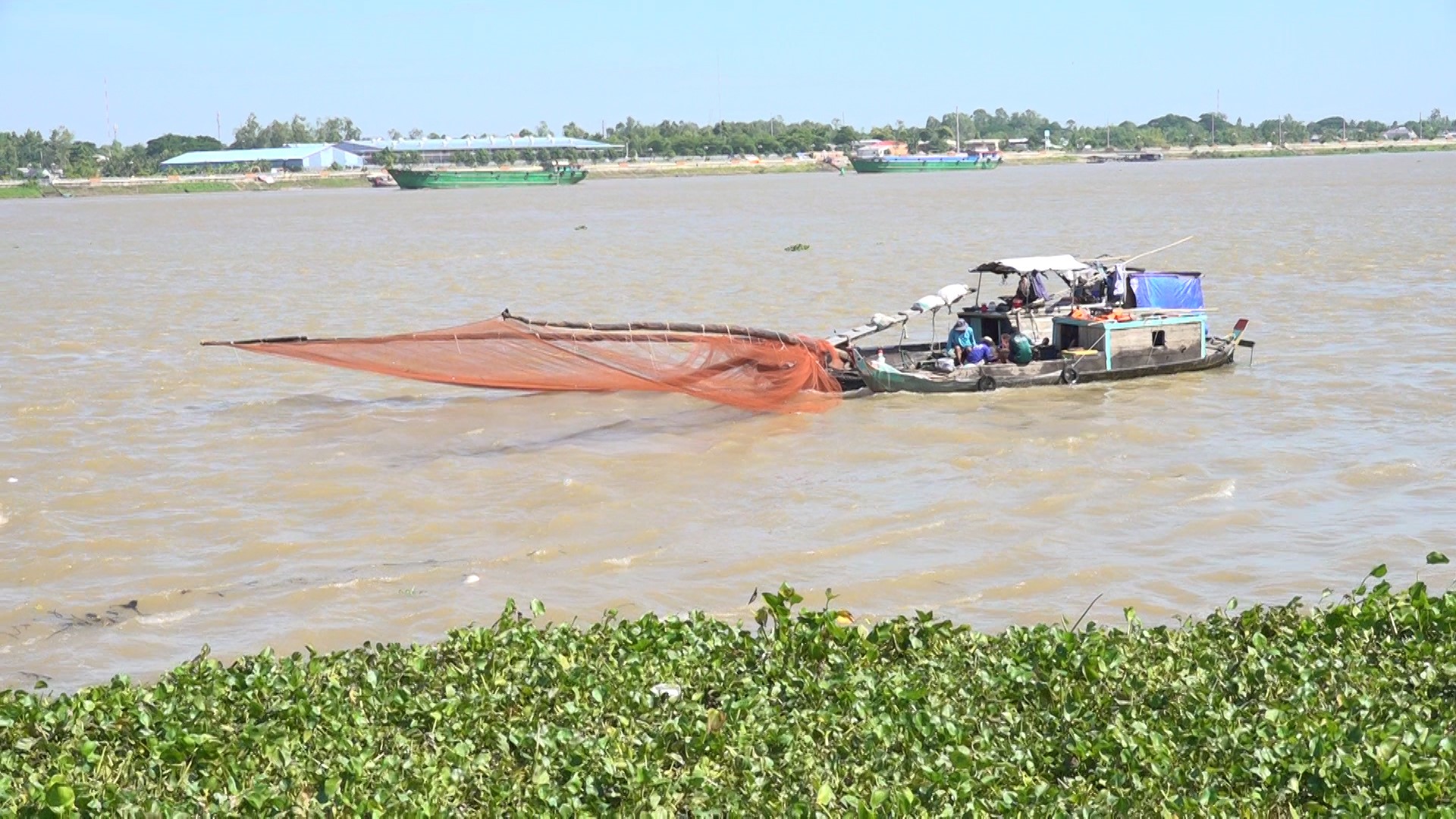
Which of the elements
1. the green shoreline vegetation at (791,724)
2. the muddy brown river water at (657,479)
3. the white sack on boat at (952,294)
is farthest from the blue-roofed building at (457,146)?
the green shoreline vegetation at (791,724)

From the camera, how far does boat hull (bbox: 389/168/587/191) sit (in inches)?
4619

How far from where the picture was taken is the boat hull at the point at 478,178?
11731cm

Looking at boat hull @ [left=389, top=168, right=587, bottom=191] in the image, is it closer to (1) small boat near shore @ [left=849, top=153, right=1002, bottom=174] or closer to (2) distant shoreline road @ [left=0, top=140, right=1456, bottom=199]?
(2) distant shoreline road @ [left=0, top=140, right=1456, bottom=199]

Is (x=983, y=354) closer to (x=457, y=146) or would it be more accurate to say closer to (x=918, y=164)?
(x=918, y=164)

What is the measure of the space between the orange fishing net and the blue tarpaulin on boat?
458 centimetres

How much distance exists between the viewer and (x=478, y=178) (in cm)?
11875

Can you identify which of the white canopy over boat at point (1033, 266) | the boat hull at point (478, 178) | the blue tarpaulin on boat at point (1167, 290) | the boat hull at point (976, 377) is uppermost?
the boat hull at point (478, 178)

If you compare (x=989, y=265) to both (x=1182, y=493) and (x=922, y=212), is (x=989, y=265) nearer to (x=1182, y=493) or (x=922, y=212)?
(x=1182, y=493)

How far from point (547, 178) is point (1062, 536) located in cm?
11108

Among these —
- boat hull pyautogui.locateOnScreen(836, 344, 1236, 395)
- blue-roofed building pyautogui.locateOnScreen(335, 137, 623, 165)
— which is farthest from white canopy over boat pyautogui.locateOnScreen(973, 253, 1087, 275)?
blue-roofed building pyautogui.locateOnScreen(335, 137, 623, 165)

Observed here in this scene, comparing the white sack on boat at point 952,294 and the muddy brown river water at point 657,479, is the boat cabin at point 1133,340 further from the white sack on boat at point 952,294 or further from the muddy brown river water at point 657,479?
the white sack on boat at point 952,294

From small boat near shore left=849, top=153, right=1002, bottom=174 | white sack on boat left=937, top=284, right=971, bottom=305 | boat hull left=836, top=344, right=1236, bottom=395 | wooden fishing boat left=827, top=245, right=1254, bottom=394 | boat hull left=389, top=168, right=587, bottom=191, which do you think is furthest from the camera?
small boat near shore left=849, top=153, right=1002, bottom=174

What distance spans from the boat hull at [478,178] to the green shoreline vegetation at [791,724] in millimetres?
112590

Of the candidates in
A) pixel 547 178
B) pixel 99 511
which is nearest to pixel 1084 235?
pixel 99 511
